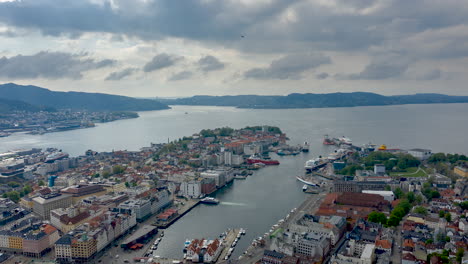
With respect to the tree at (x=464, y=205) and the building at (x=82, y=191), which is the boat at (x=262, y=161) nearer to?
the building at (x=82, y=191)

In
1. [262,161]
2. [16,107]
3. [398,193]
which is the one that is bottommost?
[262,161]

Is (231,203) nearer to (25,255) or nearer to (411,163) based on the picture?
(25,255)

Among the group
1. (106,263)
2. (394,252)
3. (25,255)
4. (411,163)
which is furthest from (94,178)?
(411,163)

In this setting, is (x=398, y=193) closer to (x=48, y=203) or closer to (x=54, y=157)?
(x=48, y=203)

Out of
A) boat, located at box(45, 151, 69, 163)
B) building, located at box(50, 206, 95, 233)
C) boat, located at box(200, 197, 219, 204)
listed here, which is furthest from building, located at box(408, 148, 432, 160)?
boat, located at box(45, 151, 69, 163)

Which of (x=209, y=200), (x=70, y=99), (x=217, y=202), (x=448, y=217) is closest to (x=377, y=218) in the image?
(x=448, y=217)

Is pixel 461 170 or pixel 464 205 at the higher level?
pixel 461 170
